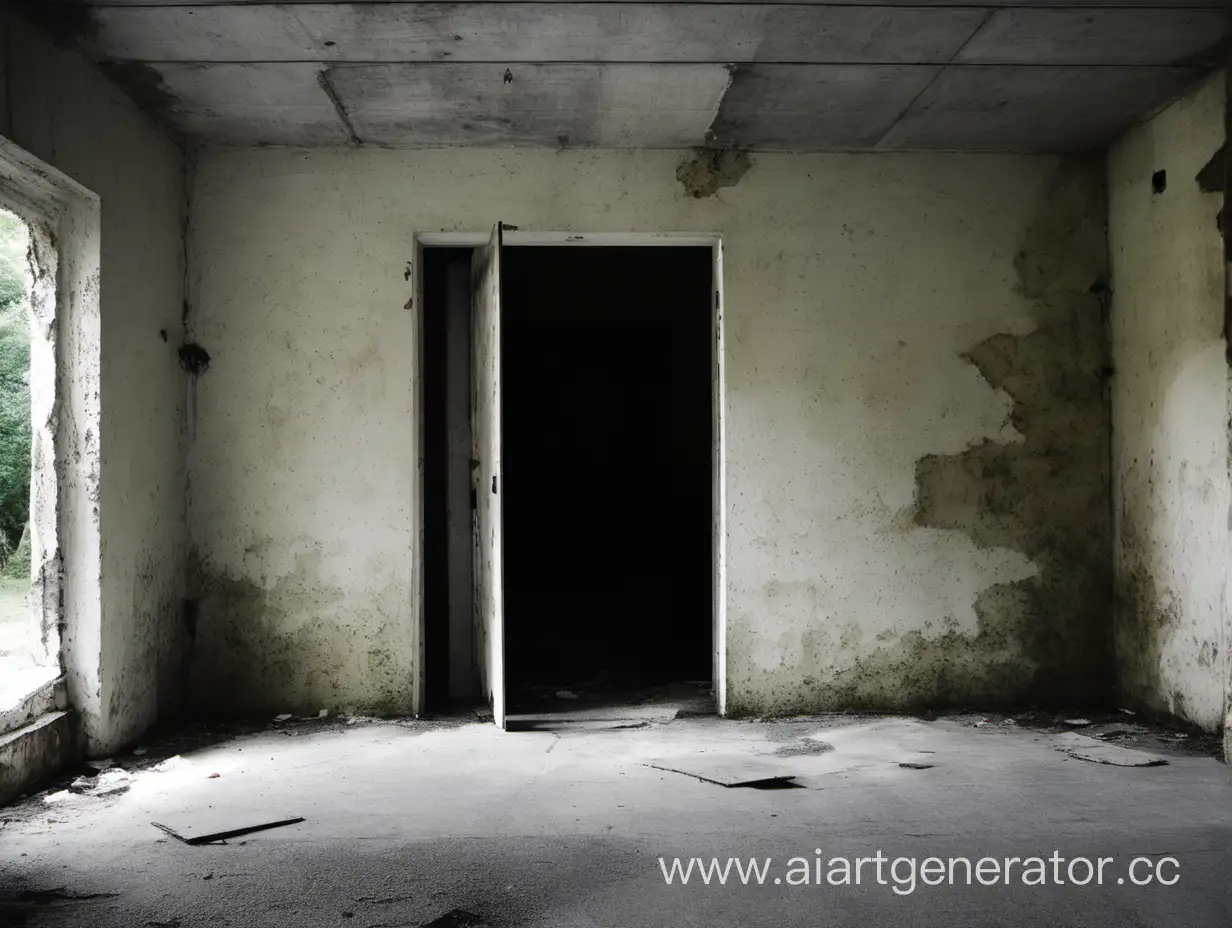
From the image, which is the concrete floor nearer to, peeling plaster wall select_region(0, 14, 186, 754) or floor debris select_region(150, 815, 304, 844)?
floor debris select_region(150, 815, 304, 844)

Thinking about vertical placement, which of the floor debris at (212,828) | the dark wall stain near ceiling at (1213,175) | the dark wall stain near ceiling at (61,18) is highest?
the dark wall stain near ceiling at (61,18)

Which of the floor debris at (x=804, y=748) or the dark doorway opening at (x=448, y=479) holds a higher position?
the dark doorway opening at (x=448, y=479)

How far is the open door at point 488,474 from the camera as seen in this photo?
417cm

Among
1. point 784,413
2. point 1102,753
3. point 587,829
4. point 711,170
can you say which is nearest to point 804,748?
point 1102,753

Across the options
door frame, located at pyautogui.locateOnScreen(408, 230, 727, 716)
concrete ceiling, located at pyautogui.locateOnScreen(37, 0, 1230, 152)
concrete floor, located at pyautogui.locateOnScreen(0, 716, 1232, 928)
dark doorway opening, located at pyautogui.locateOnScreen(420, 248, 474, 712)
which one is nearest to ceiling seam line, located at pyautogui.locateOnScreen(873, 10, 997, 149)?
concrete ceiling, located at pyautogui.locateOnScreen(37, 0, 1230, 152)

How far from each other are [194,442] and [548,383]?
4.89 meters

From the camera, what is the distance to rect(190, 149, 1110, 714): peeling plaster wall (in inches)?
177

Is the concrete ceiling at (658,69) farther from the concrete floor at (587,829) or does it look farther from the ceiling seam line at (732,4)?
the concrete floor at (587,829)

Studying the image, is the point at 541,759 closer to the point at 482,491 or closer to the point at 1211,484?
the point at 482,491

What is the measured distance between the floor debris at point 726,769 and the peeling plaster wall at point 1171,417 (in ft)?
5.94

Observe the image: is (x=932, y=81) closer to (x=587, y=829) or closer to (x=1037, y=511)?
(x=1037, y=511)

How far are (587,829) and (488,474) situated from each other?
2012 millimetres

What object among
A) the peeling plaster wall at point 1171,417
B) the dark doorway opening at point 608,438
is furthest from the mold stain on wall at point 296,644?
the peeling plaster wall at point 1171,417

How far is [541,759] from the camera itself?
3812 mm
